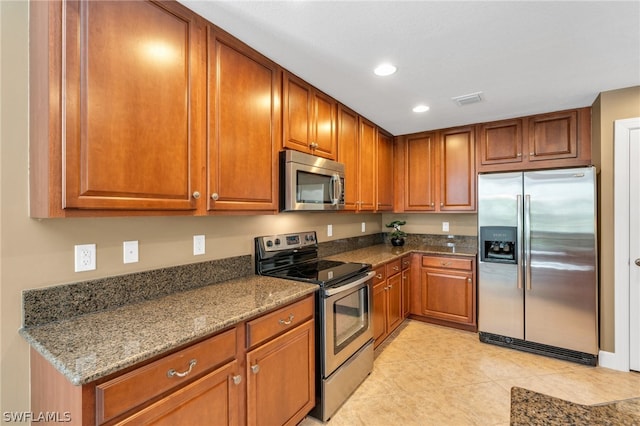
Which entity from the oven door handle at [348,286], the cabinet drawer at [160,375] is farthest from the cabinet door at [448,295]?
the cabinet drawer at [160,375]

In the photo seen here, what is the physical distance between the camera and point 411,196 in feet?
13.1

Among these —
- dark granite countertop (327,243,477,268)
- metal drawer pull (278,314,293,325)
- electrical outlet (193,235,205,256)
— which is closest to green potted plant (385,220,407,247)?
dark granite countertop (327,243,477,268)

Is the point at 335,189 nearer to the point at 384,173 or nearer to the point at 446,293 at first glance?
the point at 384,173

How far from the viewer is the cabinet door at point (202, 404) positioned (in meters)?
1.08

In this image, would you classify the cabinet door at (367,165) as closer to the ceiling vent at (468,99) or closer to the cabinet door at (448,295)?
the ceiling vent at (468,99)

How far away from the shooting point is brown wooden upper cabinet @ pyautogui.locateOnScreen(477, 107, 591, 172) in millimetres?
3012

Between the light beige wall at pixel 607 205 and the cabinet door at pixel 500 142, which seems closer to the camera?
the light beige wall at pixel 607 205

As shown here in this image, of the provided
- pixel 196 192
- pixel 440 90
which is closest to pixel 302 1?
pixel 196 192

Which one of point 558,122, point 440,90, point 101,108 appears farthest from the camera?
point 558,122

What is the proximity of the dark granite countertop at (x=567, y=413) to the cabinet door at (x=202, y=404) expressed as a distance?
1116mm

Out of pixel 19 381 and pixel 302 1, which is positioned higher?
pixel 302 1

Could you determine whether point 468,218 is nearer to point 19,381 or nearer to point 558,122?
point 558,122

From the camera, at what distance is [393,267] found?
3.21m

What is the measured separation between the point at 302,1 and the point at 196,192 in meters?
1.09
